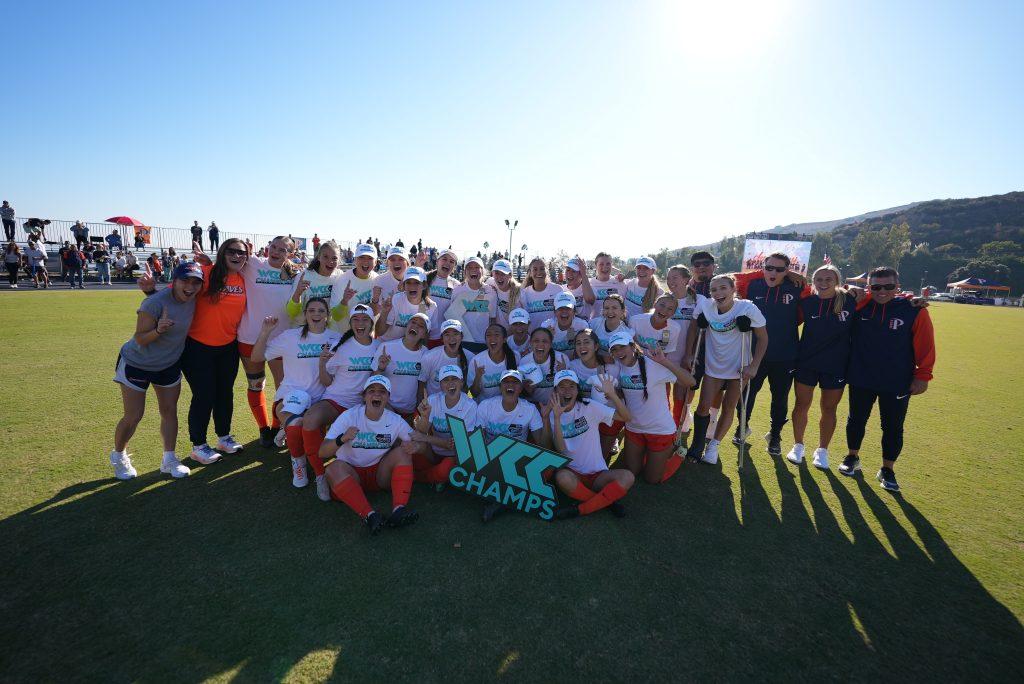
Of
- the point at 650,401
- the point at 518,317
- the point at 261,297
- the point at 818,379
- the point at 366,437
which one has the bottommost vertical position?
the point at 366,437

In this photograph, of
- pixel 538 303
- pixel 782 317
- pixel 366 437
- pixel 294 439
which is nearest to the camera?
pixel 366 437

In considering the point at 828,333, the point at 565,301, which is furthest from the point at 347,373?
the point at 828,333

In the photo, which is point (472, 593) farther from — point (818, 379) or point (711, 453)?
point (818, 379)

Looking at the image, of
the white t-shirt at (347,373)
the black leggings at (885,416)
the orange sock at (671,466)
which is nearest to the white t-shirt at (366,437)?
the white t-shirt at (347,373)

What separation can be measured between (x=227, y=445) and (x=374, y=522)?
2693mm

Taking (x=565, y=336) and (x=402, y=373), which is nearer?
(x=402, y=373)

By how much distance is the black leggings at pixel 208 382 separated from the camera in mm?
4914

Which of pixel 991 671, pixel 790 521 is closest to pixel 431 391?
pixel 790 521

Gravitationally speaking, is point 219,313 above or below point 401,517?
above

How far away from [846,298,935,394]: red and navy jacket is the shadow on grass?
5.02ft

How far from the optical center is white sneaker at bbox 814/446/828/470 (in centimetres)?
556

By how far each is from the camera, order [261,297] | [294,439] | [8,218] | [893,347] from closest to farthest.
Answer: [294,439], [893,347], [261,297], [8,218]

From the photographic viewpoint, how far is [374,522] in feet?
12.7

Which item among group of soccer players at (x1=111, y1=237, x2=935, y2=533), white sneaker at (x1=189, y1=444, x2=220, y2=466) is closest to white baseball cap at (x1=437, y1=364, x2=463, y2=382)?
group of soccer players at (x1=111, y1=237, x2=935, y2=533)
